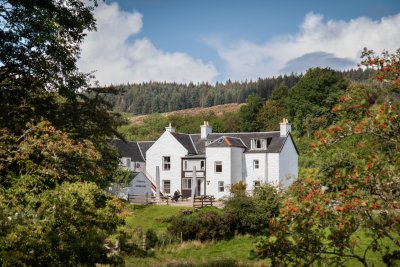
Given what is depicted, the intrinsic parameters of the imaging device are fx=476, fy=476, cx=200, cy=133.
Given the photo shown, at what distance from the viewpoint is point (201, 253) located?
32.3 meters

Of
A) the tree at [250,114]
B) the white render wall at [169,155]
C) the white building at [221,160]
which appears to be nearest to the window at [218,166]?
the white building at [221,160]

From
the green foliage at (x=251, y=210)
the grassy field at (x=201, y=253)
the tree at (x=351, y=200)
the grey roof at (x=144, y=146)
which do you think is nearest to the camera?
the tree at (x=351, y=200)

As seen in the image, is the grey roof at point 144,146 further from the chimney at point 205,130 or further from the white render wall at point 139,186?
the white render wall at point 139,186

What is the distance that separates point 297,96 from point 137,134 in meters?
53.5

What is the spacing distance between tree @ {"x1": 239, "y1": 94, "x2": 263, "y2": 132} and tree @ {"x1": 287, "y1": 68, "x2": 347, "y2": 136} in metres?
12.5

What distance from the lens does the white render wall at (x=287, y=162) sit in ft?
200

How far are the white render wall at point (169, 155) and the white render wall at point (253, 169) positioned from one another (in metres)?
8.28

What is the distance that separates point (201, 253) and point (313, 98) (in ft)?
237

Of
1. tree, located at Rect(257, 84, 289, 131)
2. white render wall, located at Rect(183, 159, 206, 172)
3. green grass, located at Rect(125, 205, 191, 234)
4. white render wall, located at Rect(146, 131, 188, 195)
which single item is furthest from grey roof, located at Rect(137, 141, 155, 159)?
tree, located at Rect(257, 84, 289, 131)

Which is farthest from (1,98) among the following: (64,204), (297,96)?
(297,96)

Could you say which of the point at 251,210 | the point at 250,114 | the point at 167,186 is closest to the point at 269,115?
the point at 250,114

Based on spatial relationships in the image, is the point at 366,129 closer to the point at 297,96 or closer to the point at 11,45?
the point at 11,45

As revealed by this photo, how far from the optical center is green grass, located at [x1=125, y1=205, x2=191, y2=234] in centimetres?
4078

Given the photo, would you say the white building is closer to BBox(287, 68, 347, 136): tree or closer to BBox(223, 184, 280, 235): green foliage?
BBox(223, 184, 280, 235): green foliage
